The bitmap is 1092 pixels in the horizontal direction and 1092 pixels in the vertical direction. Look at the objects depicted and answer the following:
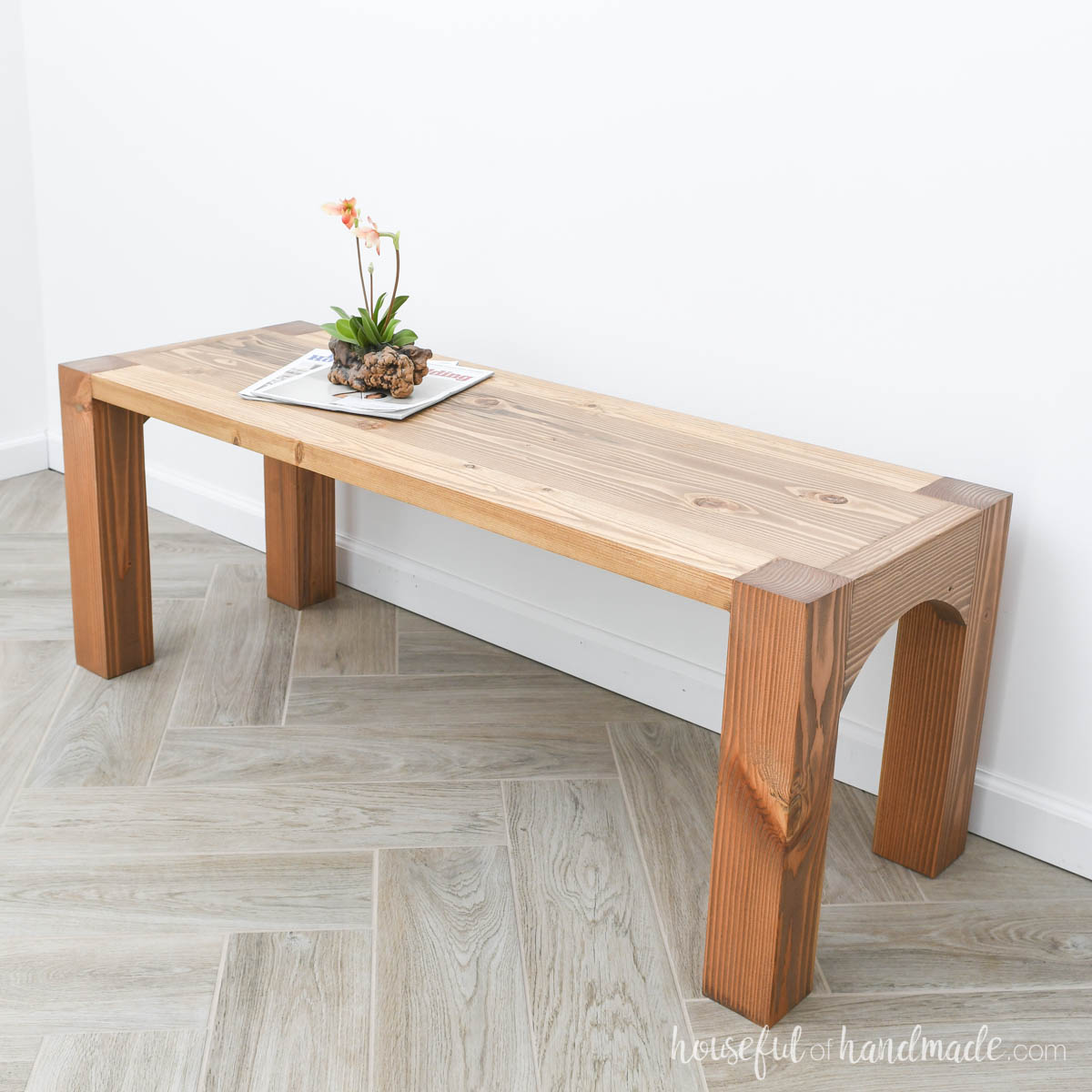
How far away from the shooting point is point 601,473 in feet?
5.57

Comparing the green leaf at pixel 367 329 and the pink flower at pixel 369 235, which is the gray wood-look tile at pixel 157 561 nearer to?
the green leaf at pixel 367 329

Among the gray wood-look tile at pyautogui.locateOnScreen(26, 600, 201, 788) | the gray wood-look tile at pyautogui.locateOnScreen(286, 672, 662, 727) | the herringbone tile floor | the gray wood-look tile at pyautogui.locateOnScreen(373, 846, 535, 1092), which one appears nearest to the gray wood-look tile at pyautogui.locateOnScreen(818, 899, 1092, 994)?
the herringbone tile floor

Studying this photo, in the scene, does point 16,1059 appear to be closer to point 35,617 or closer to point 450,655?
point 450,655

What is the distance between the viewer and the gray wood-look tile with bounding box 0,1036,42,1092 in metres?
1.41

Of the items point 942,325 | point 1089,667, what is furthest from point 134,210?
point 1089,667

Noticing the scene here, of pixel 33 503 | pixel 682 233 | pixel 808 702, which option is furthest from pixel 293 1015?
pixel 33 503

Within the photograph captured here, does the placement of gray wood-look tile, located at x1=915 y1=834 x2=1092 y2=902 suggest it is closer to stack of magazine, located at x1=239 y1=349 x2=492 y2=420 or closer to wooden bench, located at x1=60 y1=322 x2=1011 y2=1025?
wooden bench, located at x1=60 y1=322 x2=1011 y2=1025

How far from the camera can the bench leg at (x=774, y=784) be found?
1.35 m

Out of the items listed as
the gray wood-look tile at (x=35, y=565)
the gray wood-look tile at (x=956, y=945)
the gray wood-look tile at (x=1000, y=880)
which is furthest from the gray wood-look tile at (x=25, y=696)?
the gray wood-look tile at (x=1000, y=880)

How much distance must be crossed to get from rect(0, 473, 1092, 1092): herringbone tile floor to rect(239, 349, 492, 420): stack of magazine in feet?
2.00

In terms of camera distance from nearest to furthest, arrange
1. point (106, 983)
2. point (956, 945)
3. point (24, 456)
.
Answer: point (106, 983)
point (956, 945)
point (24, 456)

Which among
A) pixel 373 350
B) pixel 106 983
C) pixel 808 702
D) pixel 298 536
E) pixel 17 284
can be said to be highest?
pixel 373 350

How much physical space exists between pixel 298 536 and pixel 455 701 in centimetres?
56

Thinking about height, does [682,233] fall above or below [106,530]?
above
